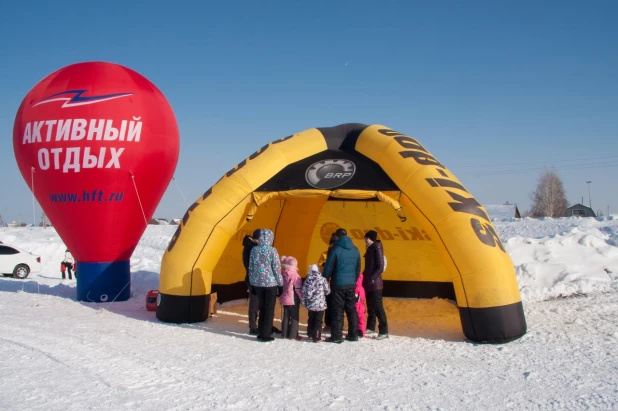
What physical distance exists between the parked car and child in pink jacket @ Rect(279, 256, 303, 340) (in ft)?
49.3

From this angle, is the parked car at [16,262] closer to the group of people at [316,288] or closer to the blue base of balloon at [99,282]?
the blue base of balloon at [99,282]

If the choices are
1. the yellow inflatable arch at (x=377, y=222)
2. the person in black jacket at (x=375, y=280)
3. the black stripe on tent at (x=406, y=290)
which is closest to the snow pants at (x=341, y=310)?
the person in black jacket at (x=375, y=280)

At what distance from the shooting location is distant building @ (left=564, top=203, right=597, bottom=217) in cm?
5065

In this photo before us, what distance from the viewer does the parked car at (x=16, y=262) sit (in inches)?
724

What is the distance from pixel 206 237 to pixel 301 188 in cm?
161

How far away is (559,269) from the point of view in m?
10.5

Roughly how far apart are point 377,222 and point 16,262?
46.2 ft

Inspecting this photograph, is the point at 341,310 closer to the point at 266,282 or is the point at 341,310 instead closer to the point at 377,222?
the point at 266,282

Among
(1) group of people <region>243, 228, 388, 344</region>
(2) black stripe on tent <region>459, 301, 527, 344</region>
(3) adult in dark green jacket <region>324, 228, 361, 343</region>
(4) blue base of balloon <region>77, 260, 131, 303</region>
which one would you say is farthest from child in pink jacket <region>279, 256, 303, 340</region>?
(4) blue base of balloon <region>77, 260, 131, 303</region>

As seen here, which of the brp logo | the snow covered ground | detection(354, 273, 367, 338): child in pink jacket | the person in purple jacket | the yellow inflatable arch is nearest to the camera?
the snow covered ground

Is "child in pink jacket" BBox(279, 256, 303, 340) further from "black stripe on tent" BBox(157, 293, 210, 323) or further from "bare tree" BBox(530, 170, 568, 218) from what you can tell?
"bare tree" BBox(530, 170, 568, 218)

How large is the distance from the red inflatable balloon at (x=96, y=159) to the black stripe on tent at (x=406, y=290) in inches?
84.8

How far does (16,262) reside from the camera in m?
18.6

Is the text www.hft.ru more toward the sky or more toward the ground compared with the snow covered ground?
more toward the sky
